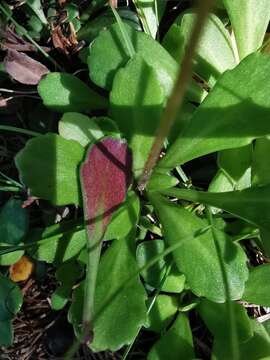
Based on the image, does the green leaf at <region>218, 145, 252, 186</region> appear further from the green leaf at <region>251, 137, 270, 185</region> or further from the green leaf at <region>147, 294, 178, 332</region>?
the green leaf at <region>147, 294, 178, 332</region>

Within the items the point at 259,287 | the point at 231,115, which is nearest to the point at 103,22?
the point at 231,115

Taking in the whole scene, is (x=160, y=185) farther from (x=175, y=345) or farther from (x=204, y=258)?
(x=175, y=345)

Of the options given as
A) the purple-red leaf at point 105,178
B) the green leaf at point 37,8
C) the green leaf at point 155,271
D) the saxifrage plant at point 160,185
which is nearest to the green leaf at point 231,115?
the saxifrage plant at point 160,185

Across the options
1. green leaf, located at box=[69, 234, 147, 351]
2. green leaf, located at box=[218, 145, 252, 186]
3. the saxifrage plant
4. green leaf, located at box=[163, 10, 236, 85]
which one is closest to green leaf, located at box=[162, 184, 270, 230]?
the saxifrage plant

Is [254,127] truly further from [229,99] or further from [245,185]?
[245,185]

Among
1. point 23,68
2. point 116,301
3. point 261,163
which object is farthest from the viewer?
Result: point 23,68

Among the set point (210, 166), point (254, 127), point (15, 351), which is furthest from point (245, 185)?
point (15, 351)

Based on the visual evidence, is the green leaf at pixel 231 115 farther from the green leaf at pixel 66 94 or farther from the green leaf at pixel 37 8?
the green leaf at pixel 37 8
